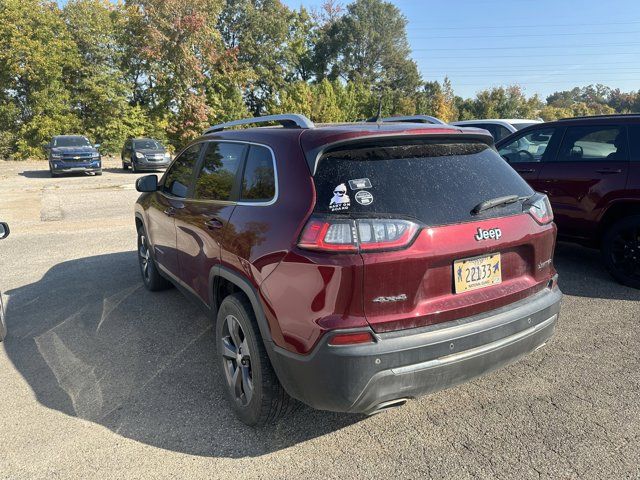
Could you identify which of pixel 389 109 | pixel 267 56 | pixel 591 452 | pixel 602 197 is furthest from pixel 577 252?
pixel 389 109

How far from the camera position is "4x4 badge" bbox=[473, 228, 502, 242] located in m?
2.52

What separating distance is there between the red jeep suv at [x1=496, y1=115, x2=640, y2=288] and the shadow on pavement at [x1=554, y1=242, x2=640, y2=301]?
181 mm

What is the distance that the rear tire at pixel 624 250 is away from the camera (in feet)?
16.7

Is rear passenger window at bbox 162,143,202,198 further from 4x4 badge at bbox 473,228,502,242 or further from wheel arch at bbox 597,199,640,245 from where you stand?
wheel arch at bbox 597,199,640,245

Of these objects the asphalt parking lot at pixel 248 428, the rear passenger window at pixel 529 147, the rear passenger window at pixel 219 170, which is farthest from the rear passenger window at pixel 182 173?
the rear passenger window at pixel 529 147

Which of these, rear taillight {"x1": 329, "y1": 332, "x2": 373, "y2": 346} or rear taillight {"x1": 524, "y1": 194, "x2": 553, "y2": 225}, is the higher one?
rear taillight {"x1": 524, "y1": 194, "x2": 553, "y2": 225}

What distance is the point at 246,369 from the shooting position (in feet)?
9.41

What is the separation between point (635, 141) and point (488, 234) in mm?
3610

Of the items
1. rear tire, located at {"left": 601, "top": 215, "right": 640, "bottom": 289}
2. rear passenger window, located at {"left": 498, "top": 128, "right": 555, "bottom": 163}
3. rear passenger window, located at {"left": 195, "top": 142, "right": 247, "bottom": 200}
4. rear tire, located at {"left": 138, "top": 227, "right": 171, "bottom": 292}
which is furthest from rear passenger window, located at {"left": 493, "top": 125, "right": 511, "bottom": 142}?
rear passenger window, located at {"left": 195, "top": 142, "right": 247, "bottom": 200}

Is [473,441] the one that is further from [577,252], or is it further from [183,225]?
[577,252]

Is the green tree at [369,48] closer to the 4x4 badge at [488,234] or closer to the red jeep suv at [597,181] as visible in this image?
the red jeep suv at [597,181]

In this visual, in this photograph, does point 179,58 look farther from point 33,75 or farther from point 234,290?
point 234,290

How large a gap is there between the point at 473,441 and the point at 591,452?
605 millimetres

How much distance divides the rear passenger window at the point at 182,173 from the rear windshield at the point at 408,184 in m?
1.88
